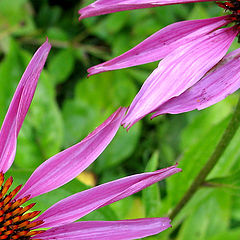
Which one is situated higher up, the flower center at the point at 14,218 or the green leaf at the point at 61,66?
the green leaf at the point at 61,66

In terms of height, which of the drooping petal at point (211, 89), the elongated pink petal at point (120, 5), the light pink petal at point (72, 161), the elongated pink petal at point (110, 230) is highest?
the elongated pink petal at point (120, 5)

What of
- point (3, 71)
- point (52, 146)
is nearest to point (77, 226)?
point (52, 146)

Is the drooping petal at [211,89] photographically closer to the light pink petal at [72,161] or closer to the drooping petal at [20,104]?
the light pink petal at [72,161]

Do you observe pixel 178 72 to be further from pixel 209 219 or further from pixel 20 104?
pixel 209 219

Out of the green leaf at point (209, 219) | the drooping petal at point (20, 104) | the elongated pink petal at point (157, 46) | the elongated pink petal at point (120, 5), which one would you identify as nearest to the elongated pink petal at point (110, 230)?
the drooping petal at point (20, 104)

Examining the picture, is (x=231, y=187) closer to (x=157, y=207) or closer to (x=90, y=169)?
(x=157, y=207)
